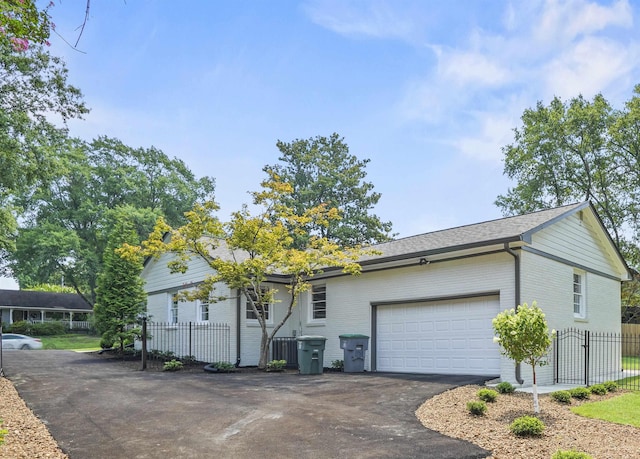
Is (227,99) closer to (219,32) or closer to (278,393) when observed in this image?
(219,32)

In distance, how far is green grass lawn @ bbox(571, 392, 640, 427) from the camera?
8250 millimetres

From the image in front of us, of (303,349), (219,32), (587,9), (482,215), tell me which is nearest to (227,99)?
(219,32)

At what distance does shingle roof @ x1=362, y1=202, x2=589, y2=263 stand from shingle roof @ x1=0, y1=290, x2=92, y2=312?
128ft

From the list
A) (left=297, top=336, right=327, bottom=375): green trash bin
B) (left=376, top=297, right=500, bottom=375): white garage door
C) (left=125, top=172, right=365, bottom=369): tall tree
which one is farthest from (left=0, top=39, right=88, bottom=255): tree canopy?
(left=376, top=297, right=500, bottom=375): white garage door

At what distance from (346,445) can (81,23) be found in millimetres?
5605

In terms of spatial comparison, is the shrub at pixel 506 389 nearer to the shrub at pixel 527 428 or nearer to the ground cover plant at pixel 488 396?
the ground cover plant at pixel 488 396

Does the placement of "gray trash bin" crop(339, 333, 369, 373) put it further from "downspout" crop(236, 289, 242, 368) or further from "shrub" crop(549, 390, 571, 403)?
"shrub" crop(549, 390, 571, 403)

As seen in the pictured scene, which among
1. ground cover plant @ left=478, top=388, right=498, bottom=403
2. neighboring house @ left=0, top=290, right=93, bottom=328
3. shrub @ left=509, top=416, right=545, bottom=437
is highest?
shrub @ left=509, top=416, right=545, bottom=437

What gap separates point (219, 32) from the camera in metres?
7.29

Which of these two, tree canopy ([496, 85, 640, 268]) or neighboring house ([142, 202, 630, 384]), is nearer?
neighboring house ([142, 202, 630, 384])

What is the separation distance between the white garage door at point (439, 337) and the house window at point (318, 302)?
2.41m

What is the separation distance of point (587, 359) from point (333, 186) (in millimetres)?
28383

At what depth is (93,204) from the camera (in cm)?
3878

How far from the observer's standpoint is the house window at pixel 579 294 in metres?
14.7
